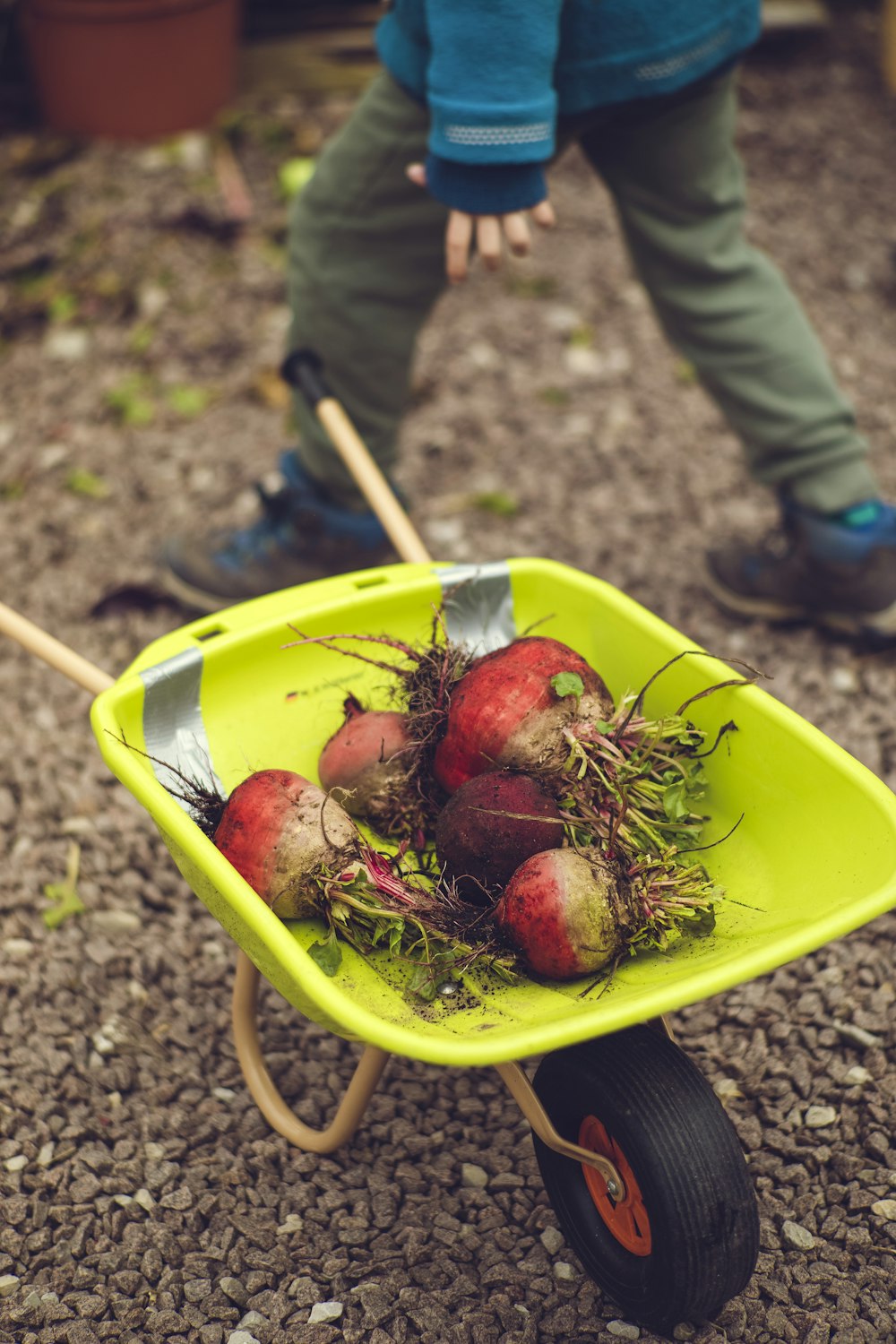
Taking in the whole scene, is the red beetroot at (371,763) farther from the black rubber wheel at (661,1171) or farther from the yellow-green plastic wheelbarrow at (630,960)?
the black rubber wheel at (661,1171)

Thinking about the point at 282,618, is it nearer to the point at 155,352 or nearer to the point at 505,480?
the point at 505,480

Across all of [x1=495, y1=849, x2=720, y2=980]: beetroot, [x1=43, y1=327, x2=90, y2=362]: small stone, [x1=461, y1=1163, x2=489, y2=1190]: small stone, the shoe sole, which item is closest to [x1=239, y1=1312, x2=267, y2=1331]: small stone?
[x1=461, y1=1163, x2=489, y2=1190]: small stone

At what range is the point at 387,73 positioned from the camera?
7.07ft

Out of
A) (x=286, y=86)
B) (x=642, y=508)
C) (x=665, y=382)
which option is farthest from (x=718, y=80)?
(x=286, y=86)

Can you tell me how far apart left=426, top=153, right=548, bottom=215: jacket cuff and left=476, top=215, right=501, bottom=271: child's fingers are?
27 mm

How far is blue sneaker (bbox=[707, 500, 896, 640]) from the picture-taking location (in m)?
2.54

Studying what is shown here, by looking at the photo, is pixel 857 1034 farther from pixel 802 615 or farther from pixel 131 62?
pixel 131 62

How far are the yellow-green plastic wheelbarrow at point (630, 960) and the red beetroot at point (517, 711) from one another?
0.16m

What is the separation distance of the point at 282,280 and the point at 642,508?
150 centimetres

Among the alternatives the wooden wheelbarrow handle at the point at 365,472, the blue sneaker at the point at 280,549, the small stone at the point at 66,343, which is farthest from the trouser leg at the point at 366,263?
the small stone at the point at 66,343

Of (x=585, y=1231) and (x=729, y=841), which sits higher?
(x=729, y=841)

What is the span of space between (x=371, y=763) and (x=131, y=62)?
3.21 metres

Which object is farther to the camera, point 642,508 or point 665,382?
point 665,382

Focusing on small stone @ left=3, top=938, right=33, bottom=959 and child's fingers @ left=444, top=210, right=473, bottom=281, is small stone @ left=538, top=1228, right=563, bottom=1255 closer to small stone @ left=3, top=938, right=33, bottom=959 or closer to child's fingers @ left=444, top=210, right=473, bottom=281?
small stone @ left=3, top=938, right=33, bottom=959
